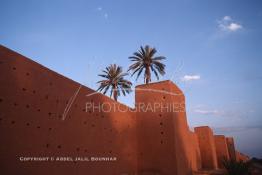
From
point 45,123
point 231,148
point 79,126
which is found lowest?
point 231,148

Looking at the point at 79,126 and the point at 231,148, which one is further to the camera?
the point at 231,148

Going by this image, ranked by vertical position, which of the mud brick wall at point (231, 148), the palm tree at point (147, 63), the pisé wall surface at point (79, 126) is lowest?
the mud brick wall at point (231, 148)

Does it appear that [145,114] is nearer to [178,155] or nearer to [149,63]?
[178,155]

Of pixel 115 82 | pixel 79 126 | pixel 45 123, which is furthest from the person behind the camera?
pixel 115 82

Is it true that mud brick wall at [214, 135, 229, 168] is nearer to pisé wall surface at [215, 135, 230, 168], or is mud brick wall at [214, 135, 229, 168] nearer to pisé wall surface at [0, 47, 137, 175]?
pisé wall surface at [215, 135, 230, 168]

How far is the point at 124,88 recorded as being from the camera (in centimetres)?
2616

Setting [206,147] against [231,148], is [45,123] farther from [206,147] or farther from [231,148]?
[231,148]

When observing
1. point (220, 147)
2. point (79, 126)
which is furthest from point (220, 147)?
point (79, 126)

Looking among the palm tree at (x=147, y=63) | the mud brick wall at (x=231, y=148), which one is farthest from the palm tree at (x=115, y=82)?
the mud brick wall at (x=231, y=148)

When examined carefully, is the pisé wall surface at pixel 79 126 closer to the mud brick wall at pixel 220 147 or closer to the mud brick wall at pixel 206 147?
the mud brick wall at pixel 206 147

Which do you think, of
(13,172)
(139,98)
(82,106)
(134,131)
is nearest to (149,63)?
(139,98)

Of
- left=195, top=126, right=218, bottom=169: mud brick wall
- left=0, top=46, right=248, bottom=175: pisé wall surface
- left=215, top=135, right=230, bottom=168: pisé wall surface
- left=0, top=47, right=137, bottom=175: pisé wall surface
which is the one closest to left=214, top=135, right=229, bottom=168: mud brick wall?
left=215, top=135, right=230, bottom=168: pisé wall surface

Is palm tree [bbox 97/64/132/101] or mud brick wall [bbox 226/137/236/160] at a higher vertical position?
palm tree [bbox 97/64/132/101]

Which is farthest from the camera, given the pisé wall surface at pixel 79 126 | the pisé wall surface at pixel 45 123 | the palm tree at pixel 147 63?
the palm tree at pixel 147 63
